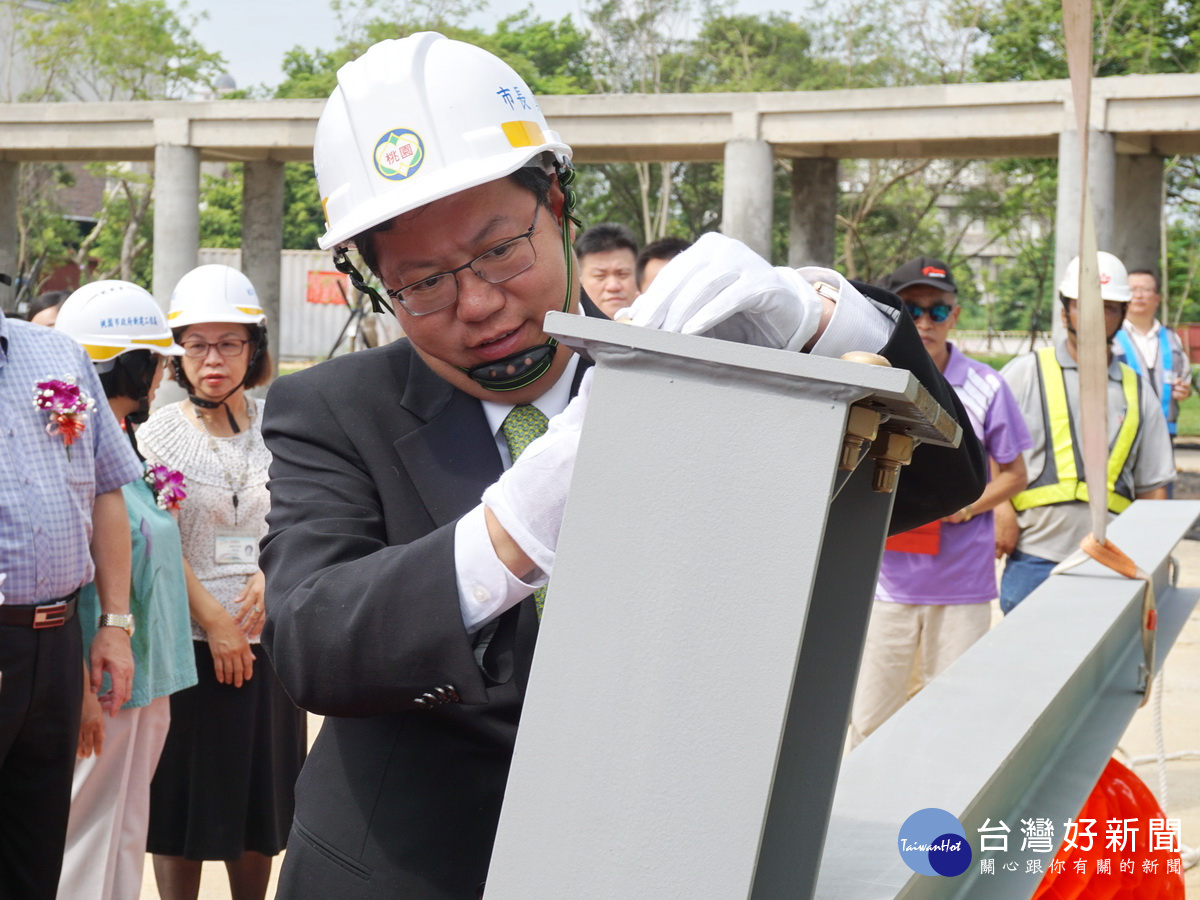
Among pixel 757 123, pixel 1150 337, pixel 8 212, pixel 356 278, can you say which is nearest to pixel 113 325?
pixel 356 278

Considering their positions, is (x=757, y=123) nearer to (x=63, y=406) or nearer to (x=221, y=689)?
(x=221, y=689)

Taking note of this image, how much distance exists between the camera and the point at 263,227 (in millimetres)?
17703

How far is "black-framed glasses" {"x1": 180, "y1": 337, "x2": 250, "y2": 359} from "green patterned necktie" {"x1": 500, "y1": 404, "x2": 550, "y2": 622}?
298cm

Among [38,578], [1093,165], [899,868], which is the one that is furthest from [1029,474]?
[1093,165]

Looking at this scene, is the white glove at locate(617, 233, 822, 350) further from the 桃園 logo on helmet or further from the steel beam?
the steel beam

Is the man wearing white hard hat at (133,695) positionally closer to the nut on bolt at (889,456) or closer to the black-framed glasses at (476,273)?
the black-framed glasses at (476,273)

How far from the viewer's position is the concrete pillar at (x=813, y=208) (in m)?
16.0

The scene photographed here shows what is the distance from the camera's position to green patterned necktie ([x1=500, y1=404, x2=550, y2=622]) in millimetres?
1572

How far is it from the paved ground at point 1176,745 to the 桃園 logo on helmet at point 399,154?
2.63 m

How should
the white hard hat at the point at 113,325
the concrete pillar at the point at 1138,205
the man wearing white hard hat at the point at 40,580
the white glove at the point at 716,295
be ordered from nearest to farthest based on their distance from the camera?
1. the white glove at the point at 716,295
2. the man wearing white hard hat at the point at 40,580
3. the white hard hat at the point at 113,325
4. the concrete pillar at the point at 1138,205

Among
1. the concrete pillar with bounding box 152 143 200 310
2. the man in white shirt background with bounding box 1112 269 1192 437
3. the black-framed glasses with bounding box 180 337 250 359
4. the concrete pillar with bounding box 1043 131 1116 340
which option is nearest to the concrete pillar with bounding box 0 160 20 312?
the concrete pillar with bounding box 152 143 200 310

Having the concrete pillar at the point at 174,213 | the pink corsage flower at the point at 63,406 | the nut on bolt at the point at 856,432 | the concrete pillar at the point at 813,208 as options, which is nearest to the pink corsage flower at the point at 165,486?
the pink corsage flower at the point at 63,406

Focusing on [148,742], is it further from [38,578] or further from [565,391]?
[565,391]

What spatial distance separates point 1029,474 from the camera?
16.6ft
